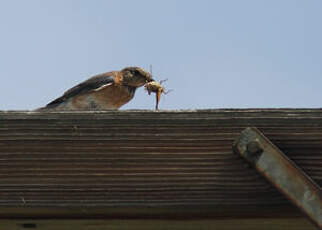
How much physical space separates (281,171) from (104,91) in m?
8.69

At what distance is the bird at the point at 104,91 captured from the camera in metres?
10.5

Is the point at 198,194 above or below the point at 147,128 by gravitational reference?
below

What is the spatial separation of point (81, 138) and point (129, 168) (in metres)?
0.18

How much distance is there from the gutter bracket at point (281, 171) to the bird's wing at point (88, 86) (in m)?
8.21

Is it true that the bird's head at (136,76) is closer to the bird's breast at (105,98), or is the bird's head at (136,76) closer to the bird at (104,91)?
the bird at (104,91)

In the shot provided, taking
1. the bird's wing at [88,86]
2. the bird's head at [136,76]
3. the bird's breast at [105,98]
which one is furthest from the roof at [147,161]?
the bird's head at [136,76]

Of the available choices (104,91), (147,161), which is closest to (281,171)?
(147,161)

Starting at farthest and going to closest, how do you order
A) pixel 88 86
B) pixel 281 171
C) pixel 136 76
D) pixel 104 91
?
pixel 136 76, pixel 104 91, pixel 88 86, pixel 281 171

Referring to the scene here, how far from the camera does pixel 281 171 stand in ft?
7.62

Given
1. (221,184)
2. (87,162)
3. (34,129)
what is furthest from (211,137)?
(34,129)

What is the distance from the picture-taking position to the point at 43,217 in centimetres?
247

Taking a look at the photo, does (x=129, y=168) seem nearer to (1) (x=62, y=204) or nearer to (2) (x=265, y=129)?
(1) (x=62, y=204)

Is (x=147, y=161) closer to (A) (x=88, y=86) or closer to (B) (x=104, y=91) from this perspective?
(A) (x=88, y=86)

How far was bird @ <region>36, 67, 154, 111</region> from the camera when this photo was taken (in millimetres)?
10539
